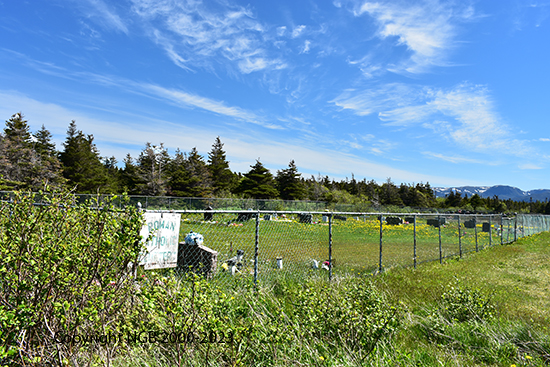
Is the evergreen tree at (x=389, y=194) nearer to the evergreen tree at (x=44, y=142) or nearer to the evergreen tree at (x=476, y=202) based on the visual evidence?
the evergreen tree at (x=476, y=202)

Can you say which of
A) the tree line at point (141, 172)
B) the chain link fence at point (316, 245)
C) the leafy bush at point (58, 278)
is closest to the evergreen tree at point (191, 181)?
Result: the tree line at point (141, 172)

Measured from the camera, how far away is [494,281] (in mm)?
7820

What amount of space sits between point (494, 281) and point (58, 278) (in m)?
8.93

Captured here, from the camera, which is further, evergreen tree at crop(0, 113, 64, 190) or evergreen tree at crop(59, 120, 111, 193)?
evergreen tree at crop(59, 120, 111, 193)

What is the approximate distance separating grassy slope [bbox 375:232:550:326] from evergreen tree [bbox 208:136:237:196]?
36195 millimetres

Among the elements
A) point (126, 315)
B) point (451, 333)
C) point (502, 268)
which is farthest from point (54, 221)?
point (502, 268)

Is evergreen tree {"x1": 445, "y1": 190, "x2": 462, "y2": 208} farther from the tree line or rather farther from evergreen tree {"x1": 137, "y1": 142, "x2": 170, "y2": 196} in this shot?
evergreen tree {"x1": 137, "y1": 142, "x2": 170, "y2": 196}

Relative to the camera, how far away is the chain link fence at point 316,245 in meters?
6.52

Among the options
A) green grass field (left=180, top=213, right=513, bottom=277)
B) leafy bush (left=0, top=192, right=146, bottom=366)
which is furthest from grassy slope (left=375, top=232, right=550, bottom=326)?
leafy bush (left=0, top=192, right=146, bottom=366)

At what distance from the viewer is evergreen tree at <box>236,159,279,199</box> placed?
139 ft

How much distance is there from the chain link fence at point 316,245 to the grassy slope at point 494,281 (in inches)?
28.2

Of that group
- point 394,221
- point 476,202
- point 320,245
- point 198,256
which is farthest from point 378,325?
point 476,202

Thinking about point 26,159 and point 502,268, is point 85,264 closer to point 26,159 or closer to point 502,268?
point 502,268

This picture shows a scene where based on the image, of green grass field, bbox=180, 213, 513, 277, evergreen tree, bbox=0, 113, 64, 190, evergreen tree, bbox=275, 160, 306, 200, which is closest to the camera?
green grass field, bbox=180, 213, 513, 277
